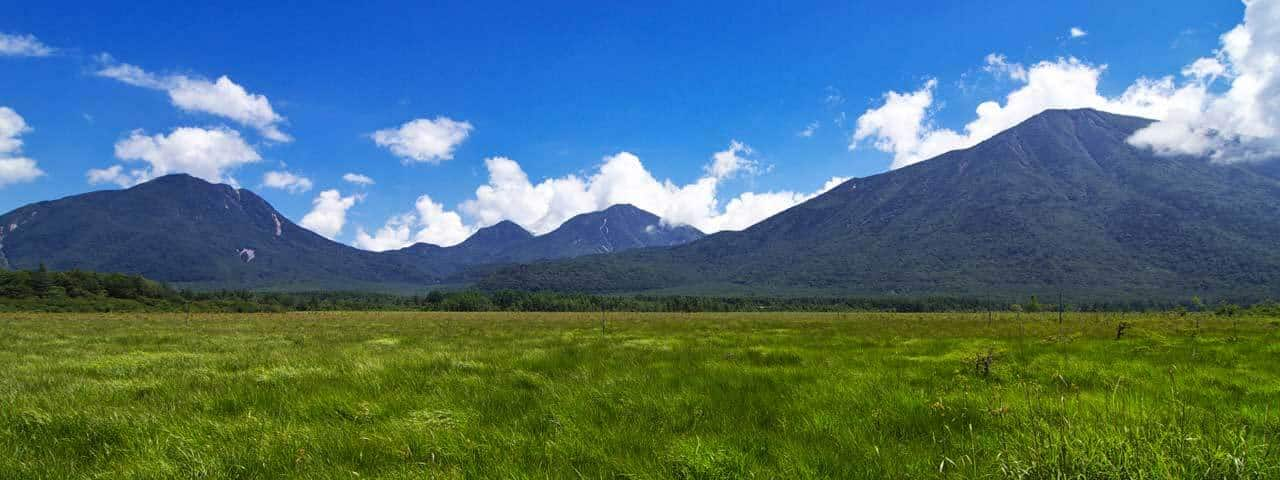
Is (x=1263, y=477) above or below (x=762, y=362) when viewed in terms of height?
above

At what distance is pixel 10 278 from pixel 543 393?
450 ft

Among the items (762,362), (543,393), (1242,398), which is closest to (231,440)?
(543,393)

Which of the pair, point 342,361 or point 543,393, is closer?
point 543,393

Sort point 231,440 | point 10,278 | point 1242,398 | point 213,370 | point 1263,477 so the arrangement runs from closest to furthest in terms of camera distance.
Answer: point 1263,477 < point 231,440 < point 1242,398 < point 213,370 < point 10,278

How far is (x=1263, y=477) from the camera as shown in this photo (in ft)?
9.17

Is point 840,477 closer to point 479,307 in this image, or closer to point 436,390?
point 436,390

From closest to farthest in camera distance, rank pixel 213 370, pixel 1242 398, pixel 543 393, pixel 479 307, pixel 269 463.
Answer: pixel 269 463 < pixel 1242 398 < pixel 543 393 < pixel 213 370 < pixel 479 307

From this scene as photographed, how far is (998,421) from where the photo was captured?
516 cm

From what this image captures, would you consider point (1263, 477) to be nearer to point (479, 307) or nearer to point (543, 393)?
point (543, 393)

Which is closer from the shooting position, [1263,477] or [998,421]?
[1263,477]

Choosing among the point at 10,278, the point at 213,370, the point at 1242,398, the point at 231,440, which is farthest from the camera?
the point at 10,278

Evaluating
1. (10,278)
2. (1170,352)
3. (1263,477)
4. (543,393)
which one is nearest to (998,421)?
(1263,477)

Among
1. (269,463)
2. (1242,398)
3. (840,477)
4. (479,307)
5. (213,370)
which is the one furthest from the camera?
(479,307)

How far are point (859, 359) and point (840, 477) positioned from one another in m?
7.61
